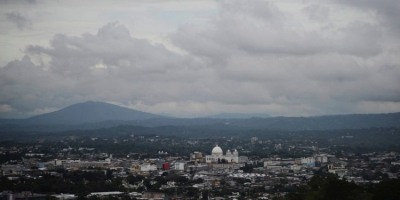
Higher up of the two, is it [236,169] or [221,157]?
[221,157]

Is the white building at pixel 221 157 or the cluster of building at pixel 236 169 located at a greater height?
the white building at pixel 221 157

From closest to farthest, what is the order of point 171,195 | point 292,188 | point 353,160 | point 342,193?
1. point 342,193
2. point 171,195
3. point 292,188
4. point 353,160

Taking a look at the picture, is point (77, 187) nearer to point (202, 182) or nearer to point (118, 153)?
point (202, 182)

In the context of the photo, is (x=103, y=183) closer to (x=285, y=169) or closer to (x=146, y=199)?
(x=146, y=199)

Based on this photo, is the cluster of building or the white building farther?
the white building

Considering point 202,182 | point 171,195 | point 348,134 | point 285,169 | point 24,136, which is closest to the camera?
point 171,195

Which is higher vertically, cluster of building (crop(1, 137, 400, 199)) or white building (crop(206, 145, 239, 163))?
white building (crop(206, 145, 239, 163))

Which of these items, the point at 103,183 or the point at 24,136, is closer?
the point at 103,183

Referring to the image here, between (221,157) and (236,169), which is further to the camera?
(221,157)

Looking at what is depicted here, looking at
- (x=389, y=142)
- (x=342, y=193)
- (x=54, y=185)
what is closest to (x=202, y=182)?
(x=54, y=185)

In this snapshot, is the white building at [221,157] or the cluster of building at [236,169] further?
the white building at [221,157]
